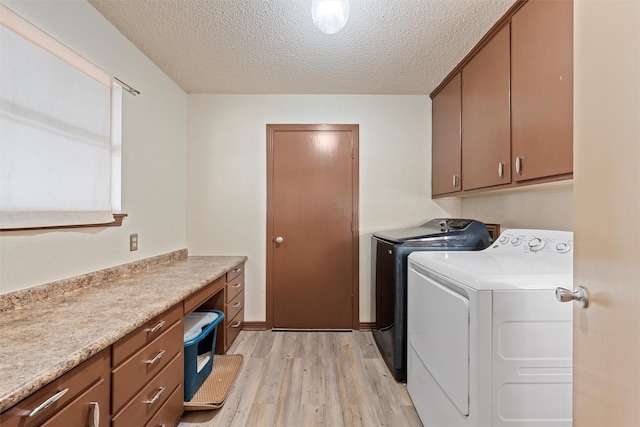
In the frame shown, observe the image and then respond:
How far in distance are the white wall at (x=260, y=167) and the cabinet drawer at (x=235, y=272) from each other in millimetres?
130

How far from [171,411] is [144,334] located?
574mm

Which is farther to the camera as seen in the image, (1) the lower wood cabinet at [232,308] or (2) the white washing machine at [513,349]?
(1) the lower wood cabinet at [232,308]

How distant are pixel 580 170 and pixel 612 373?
52 cm

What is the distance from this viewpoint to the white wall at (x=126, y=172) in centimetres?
128

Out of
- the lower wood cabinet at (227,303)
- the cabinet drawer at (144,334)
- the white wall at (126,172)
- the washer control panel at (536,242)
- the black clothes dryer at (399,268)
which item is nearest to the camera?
the cabinet drawer at (144,334)

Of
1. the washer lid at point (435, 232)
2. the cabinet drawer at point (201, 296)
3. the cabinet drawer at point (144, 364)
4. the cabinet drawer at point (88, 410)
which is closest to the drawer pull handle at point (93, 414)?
the cabinet drawer at point (88, 410)

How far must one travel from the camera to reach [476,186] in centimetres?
200

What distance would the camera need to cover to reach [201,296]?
1806mm

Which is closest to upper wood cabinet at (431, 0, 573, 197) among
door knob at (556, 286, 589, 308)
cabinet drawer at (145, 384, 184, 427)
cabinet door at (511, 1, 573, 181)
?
cabinet door at (511, 1, 573, 181)

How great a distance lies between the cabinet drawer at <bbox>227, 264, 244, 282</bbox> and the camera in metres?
2.38

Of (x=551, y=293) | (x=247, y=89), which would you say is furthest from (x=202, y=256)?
(x=551, y=293)

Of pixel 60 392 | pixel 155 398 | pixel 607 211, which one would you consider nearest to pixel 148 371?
pixel 155 398

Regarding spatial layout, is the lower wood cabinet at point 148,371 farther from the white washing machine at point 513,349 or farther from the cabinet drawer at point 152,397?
the white washing machine at point 513,349

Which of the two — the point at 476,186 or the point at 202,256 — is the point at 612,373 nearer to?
the point at 476,186
